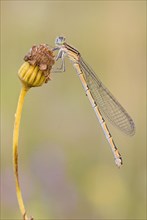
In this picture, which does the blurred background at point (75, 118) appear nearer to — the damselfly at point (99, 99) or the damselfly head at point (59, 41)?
the damselfly at point (99, 99)

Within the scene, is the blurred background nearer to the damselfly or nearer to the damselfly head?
the damselfly

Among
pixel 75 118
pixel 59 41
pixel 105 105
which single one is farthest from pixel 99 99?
pixel 75 118

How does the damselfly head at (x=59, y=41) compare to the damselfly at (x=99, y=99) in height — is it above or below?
above

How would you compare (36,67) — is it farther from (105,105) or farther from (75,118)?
(75,118)

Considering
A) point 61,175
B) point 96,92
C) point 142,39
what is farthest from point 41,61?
point 142,39

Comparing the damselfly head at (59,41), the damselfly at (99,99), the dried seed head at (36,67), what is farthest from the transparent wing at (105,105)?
the dried seed head at (36,67)
